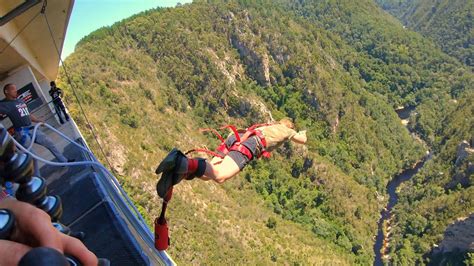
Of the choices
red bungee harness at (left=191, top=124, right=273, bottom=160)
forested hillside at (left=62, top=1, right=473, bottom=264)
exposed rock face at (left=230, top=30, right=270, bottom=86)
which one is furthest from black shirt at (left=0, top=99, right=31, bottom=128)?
exposed rock face at (left=230, top=30, right=270, bottom=86)

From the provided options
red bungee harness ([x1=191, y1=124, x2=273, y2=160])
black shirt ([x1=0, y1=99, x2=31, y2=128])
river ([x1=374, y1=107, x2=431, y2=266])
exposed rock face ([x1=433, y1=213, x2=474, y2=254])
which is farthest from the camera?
river ([x1=374, y1=107, x2=431, y2=266])

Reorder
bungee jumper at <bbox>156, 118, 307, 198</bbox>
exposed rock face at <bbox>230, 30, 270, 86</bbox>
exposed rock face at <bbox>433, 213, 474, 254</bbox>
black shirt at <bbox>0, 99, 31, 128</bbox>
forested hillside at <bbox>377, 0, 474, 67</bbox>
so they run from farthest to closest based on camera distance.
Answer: forested hillside at <bbox>377, 0, 474, 67</bbox> < exposed rock face at <bbox>230, 30, 270, 86</bbox> < exposed rock face at <bbox>433, 213, 474, 254</bbox> < black shirt at <bbox>0, 99, 31, 128</bbox> < bungee jumper at <bbox>156, 118, 307, 198</bbox>

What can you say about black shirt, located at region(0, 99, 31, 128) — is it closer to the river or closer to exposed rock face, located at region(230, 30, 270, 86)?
the river

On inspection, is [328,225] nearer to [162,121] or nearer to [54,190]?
[162,121]

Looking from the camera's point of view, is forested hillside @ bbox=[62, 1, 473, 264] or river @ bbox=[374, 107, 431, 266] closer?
forested hillside @ bbox=[62, 1, 473, 264]

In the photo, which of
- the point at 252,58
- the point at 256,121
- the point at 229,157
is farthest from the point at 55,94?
the point at 252,58

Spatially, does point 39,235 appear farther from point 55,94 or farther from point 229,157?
point 55,94

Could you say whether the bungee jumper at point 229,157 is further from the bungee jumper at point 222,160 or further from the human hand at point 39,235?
the human hand at point 39,235

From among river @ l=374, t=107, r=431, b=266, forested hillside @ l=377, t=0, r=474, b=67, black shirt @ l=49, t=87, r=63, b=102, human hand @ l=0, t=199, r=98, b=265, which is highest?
human hand @ l=0, t=199, r=98, b=265

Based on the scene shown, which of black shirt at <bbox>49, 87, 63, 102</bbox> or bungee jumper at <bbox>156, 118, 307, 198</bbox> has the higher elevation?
bungee jumper at <bbox>156, 118, 307, 198</bbox>
